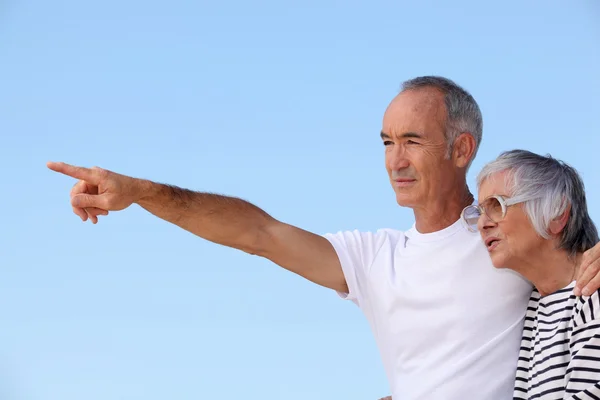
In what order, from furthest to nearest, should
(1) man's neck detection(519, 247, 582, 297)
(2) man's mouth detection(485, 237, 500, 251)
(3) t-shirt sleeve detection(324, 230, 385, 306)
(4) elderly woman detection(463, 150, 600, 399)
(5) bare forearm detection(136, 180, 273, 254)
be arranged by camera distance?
1. (3) t-shirt sleeve detection(324, 230, 385, 306)
2. (5) bare forearm detection(136, 180, 273, 254)
3. (2) man's mouth detection(485, 237, 500, 251)
4. (1) man's neck detection(519, 247, 582, 297)
5. (4) elderly woman detection(463, 150, 600, 399)

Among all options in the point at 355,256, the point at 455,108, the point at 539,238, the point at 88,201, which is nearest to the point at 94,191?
the point at 88,201

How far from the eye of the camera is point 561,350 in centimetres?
454

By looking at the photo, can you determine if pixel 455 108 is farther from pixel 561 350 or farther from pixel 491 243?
pixel 561 350

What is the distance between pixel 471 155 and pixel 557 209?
992 mm

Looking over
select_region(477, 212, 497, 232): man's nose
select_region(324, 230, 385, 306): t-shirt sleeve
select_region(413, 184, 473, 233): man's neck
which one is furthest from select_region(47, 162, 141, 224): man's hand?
select_region(477, 212, 497, 232): man's nose

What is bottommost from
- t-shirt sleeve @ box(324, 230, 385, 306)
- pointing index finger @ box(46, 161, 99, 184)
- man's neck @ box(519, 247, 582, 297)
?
man's neck @ box(519, 247, 582, 297)

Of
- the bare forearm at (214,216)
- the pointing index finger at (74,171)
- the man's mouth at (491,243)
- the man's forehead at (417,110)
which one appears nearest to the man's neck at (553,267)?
the man's mouth at (491,243)

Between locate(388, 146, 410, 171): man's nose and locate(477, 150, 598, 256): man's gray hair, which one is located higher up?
locate(388, 146, 410, 171): man's nose

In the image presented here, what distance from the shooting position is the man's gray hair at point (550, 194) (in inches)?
189

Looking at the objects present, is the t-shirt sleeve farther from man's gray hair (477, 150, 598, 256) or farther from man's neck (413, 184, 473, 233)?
man's gray hair (477, 150, 598, 256)

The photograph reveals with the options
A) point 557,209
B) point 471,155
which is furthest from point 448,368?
point 471,155

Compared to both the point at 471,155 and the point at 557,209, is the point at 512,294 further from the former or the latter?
the point at 471,155

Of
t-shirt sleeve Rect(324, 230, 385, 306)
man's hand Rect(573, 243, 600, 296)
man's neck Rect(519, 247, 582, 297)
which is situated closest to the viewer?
man's hand Rect(573, 243, 600, 296)

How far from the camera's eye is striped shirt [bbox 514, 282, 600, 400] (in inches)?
172
